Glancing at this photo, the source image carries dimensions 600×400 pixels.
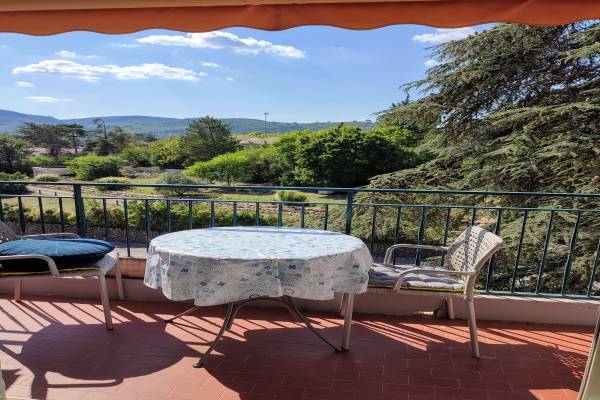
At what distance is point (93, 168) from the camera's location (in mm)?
38062

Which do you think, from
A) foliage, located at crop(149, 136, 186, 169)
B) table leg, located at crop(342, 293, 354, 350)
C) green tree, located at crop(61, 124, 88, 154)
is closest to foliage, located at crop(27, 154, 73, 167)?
green tree, located at crop(61, 124, 88, 154)

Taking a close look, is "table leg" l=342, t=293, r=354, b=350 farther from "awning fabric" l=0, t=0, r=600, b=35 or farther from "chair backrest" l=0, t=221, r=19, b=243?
"chair backrest" l=0, t=221, r=19, b=243

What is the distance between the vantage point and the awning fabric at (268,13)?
148cm

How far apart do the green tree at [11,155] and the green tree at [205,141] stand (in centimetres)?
1510

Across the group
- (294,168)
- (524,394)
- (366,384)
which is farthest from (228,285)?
(294,168)

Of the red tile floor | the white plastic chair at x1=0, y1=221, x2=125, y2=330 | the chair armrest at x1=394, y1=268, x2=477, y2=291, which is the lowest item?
the red tile floor

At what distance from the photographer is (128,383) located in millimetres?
1935

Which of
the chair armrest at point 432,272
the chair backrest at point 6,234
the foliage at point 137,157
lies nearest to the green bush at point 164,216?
the chair backrest at point 6,234

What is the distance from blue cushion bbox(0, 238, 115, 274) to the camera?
228 cm

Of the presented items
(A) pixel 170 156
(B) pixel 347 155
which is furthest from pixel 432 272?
(A) pixel 170 156

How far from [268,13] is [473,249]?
1.72 meters

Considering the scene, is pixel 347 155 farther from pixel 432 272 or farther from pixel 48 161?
pixel 48 161

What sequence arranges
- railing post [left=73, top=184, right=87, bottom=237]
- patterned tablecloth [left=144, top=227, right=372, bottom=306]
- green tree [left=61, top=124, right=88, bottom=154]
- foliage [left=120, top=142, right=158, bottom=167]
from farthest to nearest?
green tree [left=61, top=124, right=88, bottom=154]
foliage [left=120, top=142, right=158, bottom=167]
railing post [left=73, top=184, right=87, bottom=237]
patterned tablecloth [left=144, top=227, right=372, bottom=306]

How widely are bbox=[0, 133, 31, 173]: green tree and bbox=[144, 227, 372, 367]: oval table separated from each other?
131ft
